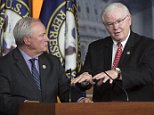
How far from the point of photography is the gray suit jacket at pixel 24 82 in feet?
10.4

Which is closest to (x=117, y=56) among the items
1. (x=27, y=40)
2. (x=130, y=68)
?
(x=130, y=68)

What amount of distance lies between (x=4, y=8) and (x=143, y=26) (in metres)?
1.76

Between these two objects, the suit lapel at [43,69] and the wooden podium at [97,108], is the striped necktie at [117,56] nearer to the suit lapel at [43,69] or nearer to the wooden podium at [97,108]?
the suit lapel at [43,69]

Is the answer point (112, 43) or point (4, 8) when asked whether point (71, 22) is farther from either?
point (112, 43)

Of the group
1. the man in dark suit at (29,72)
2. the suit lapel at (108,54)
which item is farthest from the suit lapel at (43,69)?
the suit lapel at (108,54)

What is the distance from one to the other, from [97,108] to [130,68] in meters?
0.81

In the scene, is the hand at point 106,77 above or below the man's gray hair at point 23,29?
below

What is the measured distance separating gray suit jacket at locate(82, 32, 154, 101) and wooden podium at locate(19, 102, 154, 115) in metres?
0.59

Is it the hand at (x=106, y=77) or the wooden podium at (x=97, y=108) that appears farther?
the hand at (x=106, y=77)

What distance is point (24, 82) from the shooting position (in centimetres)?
326

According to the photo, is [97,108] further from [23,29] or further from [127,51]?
[23,29]

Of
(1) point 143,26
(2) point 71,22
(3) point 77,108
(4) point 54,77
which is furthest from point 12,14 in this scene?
(3) point 77,108

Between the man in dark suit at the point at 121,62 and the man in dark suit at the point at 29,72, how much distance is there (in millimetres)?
277

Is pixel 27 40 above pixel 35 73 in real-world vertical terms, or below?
above
